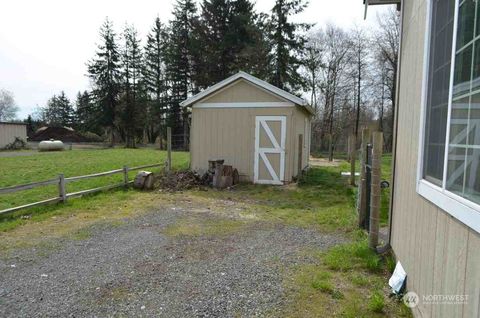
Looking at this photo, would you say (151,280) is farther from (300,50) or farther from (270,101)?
(300,50)

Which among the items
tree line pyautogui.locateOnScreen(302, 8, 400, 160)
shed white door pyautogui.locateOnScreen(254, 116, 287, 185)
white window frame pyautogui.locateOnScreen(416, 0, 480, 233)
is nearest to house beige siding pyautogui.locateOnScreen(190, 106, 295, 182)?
shed white door pyautogui.locateOnScreen(254, 116, 287, 185)

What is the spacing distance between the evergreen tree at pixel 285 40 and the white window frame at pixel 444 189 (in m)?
19.2

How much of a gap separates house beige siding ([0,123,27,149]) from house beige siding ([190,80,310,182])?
2369 centimetres

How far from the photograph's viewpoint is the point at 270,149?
9.88m

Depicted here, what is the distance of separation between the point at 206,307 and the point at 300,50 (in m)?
21.3

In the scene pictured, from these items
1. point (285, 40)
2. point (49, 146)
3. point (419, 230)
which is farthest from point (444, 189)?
point (49, 146)

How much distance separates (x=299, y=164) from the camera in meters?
10.3

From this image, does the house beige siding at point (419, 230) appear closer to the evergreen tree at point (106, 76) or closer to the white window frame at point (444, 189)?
the white window frame at point (444, 189)

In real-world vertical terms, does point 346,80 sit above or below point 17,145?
above

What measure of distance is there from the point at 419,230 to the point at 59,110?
62.5 m

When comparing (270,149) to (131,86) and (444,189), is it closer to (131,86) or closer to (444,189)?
(444,189)

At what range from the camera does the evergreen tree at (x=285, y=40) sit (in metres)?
21.0

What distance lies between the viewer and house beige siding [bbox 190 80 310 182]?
32.1ft

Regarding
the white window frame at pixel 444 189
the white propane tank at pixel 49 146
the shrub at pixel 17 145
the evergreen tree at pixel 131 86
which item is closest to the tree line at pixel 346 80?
the evergreen tree at pixel 131 86
